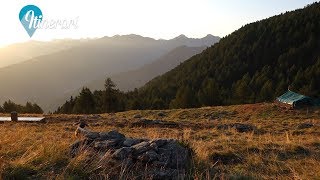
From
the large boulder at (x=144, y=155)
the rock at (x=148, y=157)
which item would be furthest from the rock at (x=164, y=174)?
the rock at (x=148, y=157)

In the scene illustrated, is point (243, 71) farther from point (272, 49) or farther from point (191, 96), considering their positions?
point (191, 96)

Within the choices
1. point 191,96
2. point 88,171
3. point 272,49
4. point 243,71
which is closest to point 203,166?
point 88,171

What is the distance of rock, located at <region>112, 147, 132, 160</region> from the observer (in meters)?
8.37

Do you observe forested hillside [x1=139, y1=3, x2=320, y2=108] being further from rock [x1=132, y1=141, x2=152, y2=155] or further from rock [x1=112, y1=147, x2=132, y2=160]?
rock [x1=112, y1=147, x2=132, y2=160]

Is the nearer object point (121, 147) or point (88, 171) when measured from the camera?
point (88, 171)

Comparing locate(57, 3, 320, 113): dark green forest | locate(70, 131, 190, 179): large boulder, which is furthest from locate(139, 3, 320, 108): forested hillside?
locate(70, 131, 190, 179): large boulder

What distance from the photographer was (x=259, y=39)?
19538 centimetres

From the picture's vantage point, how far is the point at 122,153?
332 inches

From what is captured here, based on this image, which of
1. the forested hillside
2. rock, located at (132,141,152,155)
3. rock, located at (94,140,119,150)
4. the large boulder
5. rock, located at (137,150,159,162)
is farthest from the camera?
the forested hillside

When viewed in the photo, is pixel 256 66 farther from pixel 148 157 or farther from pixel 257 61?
pixel 148 157

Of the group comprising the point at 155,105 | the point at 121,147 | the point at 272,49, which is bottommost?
the point at 155,105

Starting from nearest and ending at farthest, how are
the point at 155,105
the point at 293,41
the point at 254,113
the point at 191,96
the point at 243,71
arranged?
the point at 254,113, the point at 191,96, the point at 155,105, the point at 243,71, the point at 293,41

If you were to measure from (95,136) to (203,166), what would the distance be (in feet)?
9.72

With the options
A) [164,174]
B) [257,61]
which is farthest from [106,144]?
[257,61]
